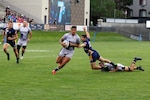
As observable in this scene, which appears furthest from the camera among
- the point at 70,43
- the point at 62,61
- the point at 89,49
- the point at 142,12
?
the point at 142,12

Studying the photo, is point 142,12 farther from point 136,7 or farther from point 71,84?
point 71,84

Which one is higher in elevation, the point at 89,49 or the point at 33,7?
the point at 33,7

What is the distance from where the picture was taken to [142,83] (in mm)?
14352

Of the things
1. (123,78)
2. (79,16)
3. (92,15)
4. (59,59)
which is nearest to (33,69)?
(59,59)

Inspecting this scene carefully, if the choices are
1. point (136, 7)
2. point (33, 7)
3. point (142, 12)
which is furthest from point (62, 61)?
point (142, 12)

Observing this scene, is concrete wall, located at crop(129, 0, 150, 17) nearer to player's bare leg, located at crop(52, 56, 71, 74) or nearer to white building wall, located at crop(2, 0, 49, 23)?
white building wall, located at crop(2, 0, 49, 23)

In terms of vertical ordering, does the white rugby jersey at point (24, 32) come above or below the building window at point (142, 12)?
below

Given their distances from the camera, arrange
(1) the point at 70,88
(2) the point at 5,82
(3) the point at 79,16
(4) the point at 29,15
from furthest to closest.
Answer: (3) the point at 79,16
(4) the point at 29,15
(2) the point at 5,82
(1) the point at 70,88

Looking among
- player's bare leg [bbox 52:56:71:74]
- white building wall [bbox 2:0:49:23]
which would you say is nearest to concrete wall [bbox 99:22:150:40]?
white building wall [bbox 2:0:49:23]

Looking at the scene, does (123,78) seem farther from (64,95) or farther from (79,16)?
(79,16)

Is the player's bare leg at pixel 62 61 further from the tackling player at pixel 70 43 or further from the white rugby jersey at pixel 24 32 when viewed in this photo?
the white rugby jersey at pixel 24 32

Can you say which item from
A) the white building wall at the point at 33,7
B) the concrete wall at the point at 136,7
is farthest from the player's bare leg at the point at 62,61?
the concrete wall at the point at 136,7

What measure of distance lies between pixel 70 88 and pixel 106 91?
1.07m

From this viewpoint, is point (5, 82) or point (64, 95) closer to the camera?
point (64, 95)
